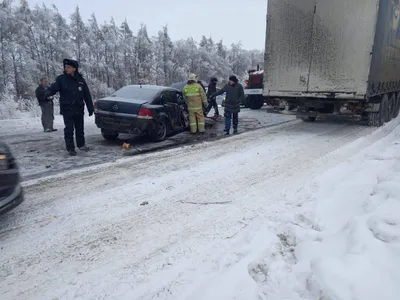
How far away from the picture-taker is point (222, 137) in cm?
834

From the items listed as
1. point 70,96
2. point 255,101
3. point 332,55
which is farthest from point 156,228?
point 255,101

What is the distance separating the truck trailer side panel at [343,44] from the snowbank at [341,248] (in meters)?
4.67

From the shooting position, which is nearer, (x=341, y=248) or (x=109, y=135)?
(x=341, y=248)

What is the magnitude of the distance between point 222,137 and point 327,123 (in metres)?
4.63

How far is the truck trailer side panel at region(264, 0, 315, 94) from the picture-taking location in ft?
26.7

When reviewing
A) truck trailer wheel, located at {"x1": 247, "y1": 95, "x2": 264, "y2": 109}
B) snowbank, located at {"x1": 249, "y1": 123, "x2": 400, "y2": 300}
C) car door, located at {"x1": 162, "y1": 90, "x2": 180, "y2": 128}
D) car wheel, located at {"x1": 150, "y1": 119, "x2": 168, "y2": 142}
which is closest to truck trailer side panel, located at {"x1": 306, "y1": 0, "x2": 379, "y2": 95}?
car door, located at {"x1": 162, "y1": 90, "x2": 180, "y2": 128}

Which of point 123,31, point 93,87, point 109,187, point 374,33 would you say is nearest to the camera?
point 109,187

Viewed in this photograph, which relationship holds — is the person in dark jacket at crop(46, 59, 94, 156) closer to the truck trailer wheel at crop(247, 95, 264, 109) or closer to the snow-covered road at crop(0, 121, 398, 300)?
the snow-covered road at crop(0, 121, 398, 300)

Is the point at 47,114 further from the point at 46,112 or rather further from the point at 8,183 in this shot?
the point at 8,183

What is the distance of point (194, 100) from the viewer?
8672mm

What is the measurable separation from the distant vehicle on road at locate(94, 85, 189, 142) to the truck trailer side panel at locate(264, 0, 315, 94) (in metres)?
3.25

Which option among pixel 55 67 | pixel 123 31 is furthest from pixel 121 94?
pixel 123 31

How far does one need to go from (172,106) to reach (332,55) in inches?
182

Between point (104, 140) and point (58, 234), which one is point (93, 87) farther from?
point (58, 234)
